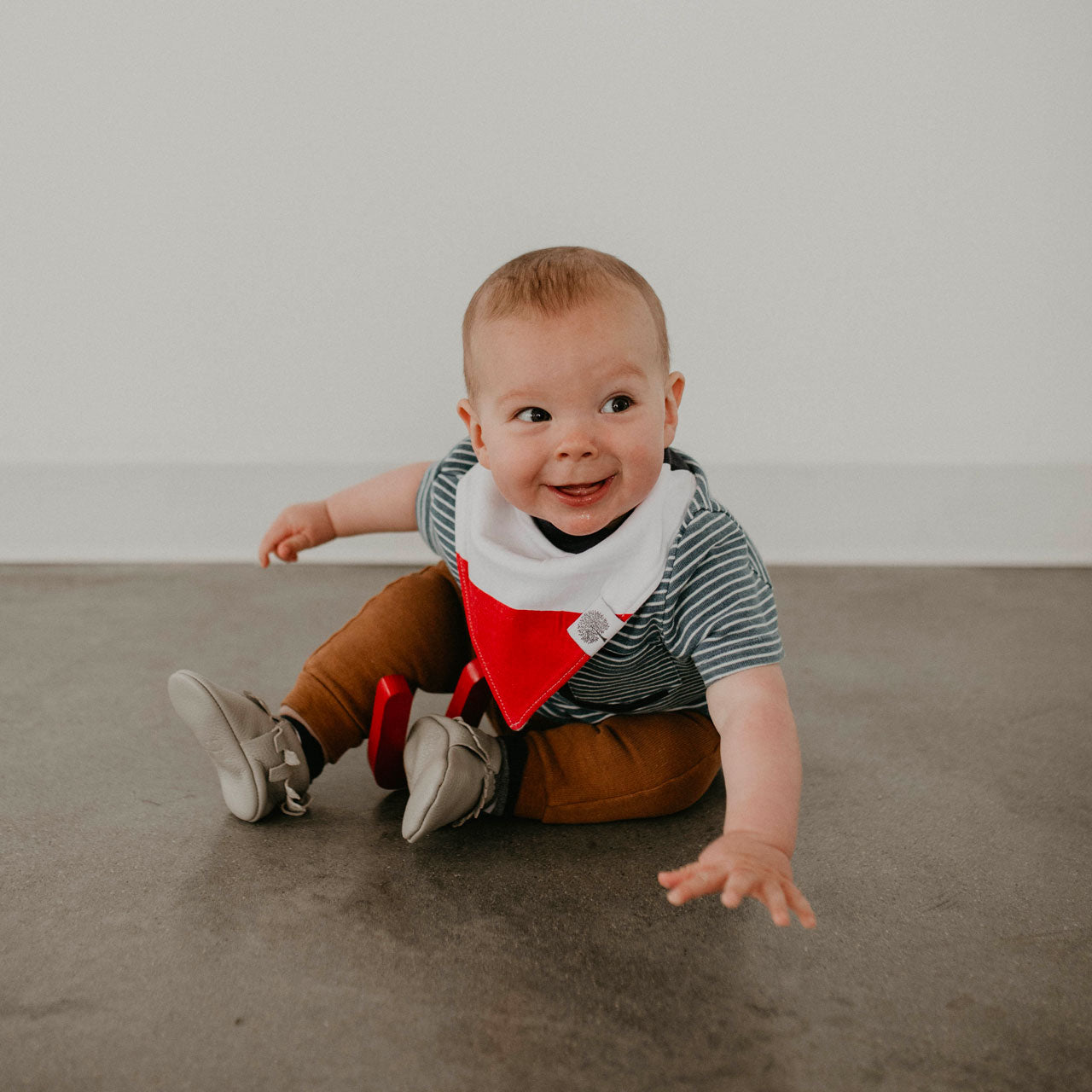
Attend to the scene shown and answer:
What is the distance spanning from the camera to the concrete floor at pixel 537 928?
0.59 meters

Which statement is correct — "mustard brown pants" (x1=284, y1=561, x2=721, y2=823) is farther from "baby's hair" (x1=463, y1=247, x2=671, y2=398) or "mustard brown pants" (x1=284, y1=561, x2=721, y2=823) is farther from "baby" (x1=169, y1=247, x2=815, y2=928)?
"baby's hair" (x1=463, y1=247, x2=671, y2=398)

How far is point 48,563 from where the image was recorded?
1614 millimetres

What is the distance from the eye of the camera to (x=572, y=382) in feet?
2.40

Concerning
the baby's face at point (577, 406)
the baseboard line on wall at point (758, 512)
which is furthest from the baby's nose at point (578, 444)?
the baseboard line on wall at point (758, 512)

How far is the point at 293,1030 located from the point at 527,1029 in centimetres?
13

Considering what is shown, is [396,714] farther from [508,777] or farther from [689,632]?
[689,632]

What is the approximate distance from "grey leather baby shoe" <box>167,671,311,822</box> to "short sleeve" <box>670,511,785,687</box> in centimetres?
31

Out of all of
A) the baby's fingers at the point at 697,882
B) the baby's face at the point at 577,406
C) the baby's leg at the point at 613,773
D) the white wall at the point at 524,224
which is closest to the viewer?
the baby's fingers at the point at 697,882

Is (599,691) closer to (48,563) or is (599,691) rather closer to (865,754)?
(865,754)

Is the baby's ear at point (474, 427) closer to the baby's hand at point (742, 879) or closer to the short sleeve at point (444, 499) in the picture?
the short sleeve at point (444, 499)

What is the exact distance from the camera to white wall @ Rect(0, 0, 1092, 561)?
65.0 inches

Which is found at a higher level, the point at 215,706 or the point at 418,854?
the point at 215,706

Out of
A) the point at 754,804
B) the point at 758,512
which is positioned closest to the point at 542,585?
the point at 754,804

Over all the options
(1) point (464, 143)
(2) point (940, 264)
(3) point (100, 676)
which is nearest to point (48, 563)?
(3) point (100, 676)
